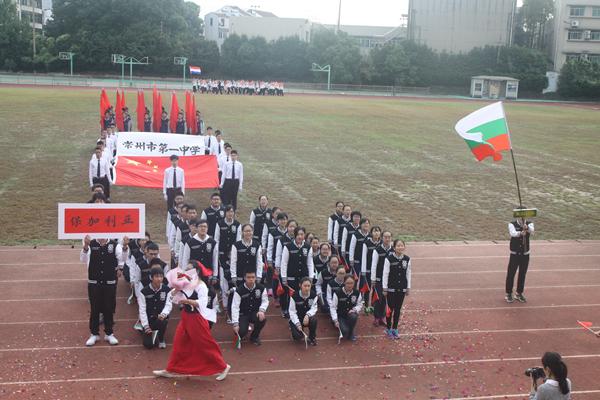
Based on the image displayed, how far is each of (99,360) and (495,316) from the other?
609 cm

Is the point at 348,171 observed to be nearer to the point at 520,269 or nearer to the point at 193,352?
the point at 520,269

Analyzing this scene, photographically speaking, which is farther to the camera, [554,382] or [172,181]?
[172,181]

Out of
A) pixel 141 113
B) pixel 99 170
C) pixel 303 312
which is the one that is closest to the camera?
pixel 303 312

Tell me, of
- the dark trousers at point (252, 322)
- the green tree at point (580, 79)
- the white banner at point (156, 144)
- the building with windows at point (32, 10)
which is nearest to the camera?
the dark trousers at point (252, 322)

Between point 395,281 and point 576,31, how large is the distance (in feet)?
225

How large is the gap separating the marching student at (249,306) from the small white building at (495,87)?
5583 cm

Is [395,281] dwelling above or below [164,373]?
above

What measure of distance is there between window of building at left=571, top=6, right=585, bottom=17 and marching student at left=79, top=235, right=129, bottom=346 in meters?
70.3

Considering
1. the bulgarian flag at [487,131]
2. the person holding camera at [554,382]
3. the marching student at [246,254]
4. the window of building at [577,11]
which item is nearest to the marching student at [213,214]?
the marching student at [246,254]

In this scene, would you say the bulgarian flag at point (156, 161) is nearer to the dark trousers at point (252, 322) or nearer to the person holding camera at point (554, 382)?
the dark trousers at point (252, 322)

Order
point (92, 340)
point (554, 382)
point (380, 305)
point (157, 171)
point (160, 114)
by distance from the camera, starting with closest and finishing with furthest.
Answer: point (554, 382), point (92, 340), point (380, 305), point (157, 171), point (160, 114)

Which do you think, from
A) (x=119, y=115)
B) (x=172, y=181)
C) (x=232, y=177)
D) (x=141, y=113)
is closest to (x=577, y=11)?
(x=141, y=113)

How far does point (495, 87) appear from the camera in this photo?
5684cm

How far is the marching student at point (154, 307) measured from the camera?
6787 mm
